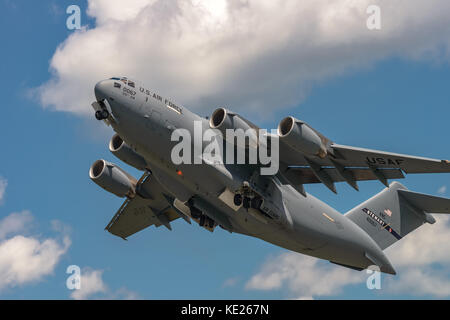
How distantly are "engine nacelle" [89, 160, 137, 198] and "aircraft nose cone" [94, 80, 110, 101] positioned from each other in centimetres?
506

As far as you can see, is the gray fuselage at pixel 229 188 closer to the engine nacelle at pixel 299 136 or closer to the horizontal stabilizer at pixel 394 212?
the horizontal stabilizer at pixel 394 212

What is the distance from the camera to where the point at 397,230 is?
2531cm

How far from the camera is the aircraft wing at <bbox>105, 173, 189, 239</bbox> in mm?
23812

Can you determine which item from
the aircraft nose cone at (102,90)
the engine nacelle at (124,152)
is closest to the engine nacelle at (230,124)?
the aircraft nose cone at (102,90)

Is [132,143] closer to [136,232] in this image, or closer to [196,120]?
[196,120]

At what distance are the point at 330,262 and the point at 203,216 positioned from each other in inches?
213

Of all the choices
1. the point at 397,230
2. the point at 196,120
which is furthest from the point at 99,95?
the point at 397,230

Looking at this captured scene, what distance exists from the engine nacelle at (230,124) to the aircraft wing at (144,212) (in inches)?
231

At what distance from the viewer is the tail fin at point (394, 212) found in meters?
24.6

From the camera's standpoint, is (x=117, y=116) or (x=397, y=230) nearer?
(x=117, y=116)

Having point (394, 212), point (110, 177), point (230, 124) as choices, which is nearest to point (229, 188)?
point (230, 124)

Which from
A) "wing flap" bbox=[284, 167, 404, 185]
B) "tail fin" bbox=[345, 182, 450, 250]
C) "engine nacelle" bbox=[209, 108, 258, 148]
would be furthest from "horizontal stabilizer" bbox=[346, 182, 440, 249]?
"engine nacelle" bbox=[209, 108, 258, 148]

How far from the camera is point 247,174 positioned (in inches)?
789

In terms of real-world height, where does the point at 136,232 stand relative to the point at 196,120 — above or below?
below
